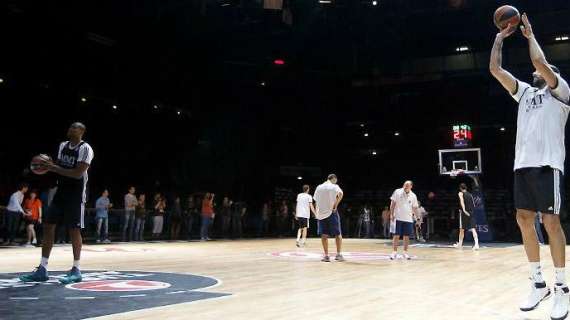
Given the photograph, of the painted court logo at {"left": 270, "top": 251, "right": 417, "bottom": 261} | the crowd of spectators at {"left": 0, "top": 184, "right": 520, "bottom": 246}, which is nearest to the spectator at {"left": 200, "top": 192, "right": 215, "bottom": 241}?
the crowd of spectators at {"left": 0, "top": 184, "right": 520, "bottom": 246}

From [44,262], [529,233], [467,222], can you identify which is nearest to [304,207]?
[467,222]

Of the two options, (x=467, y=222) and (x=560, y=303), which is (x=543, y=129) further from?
(x=467, y=222)

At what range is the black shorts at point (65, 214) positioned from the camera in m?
6.38

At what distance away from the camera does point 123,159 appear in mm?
22328

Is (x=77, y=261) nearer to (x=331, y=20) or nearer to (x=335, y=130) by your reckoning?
(x=331, y=20)

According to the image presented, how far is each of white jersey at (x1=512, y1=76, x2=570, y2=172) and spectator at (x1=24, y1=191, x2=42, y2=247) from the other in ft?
43.5

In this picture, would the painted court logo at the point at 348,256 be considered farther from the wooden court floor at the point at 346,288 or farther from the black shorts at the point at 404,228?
the wooden court floor at the point at 346,288

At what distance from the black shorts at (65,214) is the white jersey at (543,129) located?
4.72m

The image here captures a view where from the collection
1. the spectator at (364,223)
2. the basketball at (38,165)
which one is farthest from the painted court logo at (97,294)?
the spectator at (364,223)

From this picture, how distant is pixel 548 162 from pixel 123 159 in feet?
65.5

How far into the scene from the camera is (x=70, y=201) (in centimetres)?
648

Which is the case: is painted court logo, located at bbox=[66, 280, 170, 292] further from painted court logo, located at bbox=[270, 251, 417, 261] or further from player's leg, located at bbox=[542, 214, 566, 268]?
painted court logo, located at bbox=[270, 251, 417, 261]

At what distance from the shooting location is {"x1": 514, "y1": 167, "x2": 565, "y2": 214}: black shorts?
4160 millimetres

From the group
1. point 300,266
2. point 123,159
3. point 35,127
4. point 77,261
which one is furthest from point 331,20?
point 77,261
